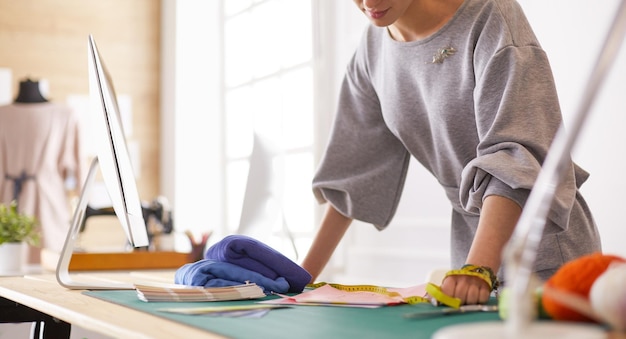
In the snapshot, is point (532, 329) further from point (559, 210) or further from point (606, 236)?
point (606, 236)

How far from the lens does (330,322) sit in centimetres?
82

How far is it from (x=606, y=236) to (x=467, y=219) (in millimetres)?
549

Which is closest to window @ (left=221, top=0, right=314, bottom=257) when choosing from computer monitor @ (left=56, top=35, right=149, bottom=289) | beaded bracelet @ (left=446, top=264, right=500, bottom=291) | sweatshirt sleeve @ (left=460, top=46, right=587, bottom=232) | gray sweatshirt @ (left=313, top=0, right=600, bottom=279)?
gray sweatshirt @ (left=313, top=0, right=600, bottom=279)

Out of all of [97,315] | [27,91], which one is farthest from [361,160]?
[27,91]

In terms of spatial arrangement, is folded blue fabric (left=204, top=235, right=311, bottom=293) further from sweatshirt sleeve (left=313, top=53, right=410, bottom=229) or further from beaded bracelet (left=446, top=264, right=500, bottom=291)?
sweatshirt sleeve (left=313, top=53, right=410, bottom=229)

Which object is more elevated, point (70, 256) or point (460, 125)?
point (460, 125)

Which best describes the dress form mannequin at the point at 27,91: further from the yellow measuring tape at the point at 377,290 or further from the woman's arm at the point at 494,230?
the woman's arm at the point at 494,230

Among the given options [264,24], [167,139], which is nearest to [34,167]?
[167,139]

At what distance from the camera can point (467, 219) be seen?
1.53m

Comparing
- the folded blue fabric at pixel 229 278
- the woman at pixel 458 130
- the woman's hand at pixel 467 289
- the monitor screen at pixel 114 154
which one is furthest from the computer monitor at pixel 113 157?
the woman's hand at pixel 467 289

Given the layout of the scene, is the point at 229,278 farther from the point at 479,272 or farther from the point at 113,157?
the point at 479,272

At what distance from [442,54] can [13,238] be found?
1773 mm

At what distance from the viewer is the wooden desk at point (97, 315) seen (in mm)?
765

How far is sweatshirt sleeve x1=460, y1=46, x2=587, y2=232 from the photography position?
1.11 m
